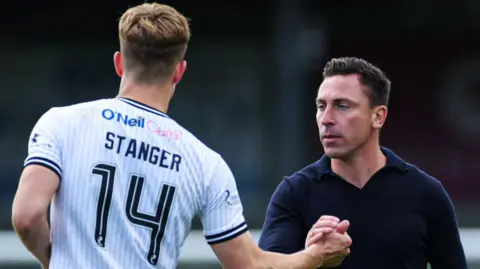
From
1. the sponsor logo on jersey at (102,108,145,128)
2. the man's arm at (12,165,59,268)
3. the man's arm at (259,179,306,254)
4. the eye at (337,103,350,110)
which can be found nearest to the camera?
the man's arm at (12,165,59,268)

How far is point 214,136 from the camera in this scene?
1466cm

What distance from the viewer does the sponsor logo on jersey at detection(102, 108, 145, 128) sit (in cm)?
347

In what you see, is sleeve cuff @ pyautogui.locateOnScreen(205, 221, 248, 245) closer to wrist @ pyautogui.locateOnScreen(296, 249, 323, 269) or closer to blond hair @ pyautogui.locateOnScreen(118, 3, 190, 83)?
wrist @ pyautogui.locateOnScreen(296, 249, 323, 269)

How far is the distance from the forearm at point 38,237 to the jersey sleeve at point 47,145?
0.50ft

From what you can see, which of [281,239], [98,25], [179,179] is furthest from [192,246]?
[98,25]

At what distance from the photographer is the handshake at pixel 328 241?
3.83 meters

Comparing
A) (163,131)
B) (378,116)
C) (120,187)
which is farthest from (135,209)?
(378,116)

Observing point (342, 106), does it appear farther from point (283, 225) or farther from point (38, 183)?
point (38, 183)

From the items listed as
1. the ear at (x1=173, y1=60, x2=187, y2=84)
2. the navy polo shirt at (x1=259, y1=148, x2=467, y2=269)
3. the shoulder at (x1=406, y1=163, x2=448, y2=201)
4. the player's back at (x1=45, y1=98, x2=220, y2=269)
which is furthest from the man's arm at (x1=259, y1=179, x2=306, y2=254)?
the ear at (x1=173, y1=60, x2=187, y2=84)

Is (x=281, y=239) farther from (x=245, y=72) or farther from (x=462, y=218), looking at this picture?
(x=245, y=72)

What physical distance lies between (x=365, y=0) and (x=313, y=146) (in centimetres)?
191

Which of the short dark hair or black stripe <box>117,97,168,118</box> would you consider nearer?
black stripe <box>117,97,168,118</box>

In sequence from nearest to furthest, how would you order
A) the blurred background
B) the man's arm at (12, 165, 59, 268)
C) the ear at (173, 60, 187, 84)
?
the man's arm at (12, 165, 59, 268), the ear at (173, 60, 187, 84), the blurred background

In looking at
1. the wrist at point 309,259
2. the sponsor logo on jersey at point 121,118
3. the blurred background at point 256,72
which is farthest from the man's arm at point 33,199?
the blurred background at point 256,72
